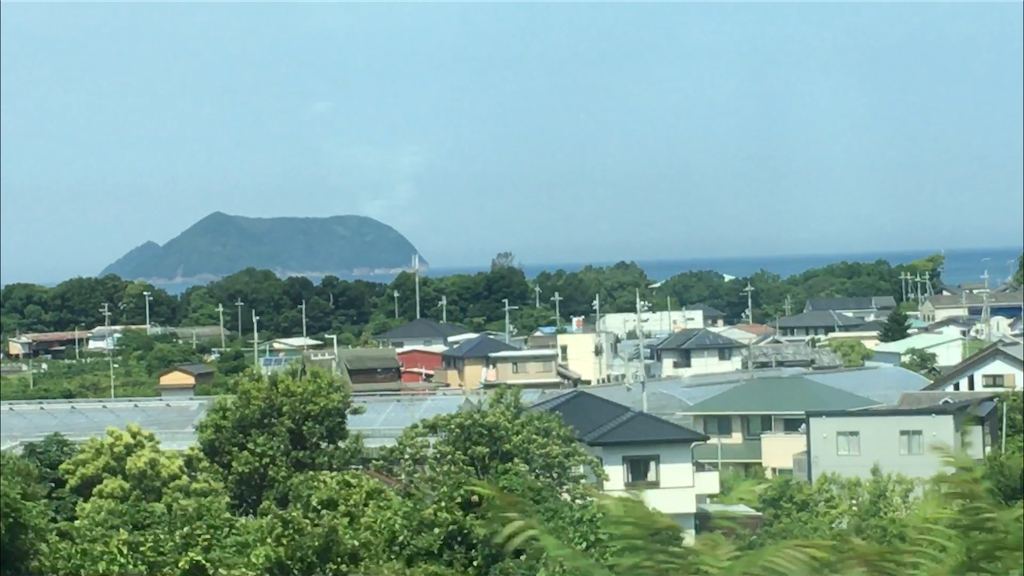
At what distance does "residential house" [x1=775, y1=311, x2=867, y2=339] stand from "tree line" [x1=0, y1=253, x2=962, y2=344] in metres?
0.49

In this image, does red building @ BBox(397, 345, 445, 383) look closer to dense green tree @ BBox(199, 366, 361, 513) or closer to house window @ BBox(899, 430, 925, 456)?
dense green tree @ BBox(199, 366, 361, 513)

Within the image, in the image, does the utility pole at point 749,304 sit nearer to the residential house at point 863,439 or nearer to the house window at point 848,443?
the residential house at point 863,439

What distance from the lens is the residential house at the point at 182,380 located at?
977cm

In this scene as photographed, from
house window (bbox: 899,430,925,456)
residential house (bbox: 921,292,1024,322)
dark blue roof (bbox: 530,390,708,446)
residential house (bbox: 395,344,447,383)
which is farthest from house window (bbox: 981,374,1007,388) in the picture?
residential house (bbox: 395,344,447,383)

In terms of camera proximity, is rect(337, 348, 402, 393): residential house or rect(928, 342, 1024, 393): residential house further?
rect(337, 348, 402, 393): residential house

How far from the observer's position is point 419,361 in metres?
13.0

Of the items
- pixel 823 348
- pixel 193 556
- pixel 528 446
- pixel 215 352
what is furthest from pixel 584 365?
pixel 193 556

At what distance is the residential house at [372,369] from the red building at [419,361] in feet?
1.84

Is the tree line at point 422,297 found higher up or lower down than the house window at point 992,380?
higher up

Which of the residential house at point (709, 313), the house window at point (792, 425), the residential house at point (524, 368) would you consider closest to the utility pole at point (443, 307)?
the residential house at point (709, 313)

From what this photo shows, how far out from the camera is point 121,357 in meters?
10.6

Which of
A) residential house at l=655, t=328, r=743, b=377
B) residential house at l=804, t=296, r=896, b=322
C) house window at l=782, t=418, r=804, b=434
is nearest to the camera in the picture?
house window at l=782, t=418, r=804, b=434

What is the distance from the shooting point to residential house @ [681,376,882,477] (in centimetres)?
674

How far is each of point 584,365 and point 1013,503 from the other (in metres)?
11.0
